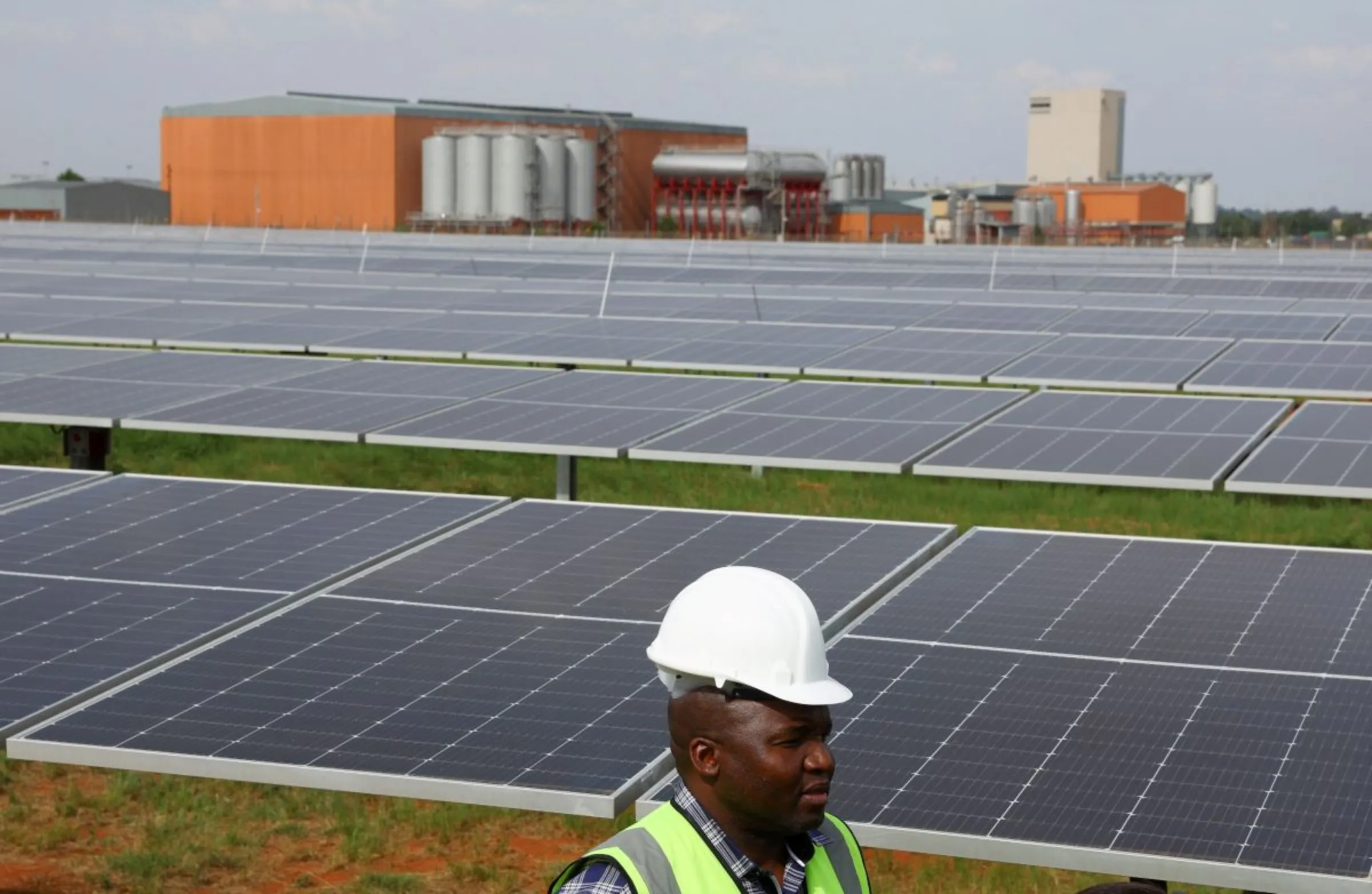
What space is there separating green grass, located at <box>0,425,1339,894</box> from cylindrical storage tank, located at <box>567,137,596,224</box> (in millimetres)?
66976

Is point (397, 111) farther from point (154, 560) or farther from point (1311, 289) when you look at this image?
point (154, 560)

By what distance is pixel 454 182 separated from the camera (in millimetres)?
88000

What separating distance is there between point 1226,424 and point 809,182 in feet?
253

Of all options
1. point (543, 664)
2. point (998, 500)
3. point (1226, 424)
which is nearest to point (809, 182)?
point (998, 500)

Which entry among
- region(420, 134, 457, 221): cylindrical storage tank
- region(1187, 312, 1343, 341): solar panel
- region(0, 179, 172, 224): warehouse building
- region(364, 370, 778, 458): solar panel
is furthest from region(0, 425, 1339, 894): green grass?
region(0, 179, 172, 224): warehouse building

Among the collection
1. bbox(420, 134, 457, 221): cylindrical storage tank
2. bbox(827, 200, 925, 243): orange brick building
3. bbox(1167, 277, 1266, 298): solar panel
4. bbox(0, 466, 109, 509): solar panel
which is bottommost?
bbox(0, 466, 109, 509): solar panel

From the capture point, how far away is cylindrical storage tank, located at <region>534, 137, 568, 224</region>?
87.7 metres

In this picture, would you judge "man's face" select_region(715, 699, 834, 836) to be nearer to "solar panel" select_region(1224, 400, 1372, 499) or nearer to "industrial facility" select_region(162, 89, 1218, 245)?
"solar panel" select_region(1224, 400, 1372, 499)

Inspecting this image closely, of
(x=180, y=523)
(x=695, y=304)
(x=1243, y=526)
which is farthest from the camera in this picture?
(x=695, y=304)

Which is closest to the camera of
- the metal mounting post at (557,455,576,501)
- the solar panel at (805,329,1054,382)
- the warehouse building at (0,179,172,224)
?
the metal mounting post at (557,455,576,501)

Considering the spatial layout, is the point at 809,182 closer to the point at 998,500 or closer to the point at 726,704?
the point at 998,500

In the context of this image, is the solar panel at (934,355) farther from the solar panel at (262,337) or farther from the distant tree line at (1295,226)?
the distant tree line at (1295,226)

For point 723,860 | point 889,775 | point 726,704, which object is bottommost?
point 889,775

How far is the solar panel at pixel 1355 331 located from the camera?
23.0 m
